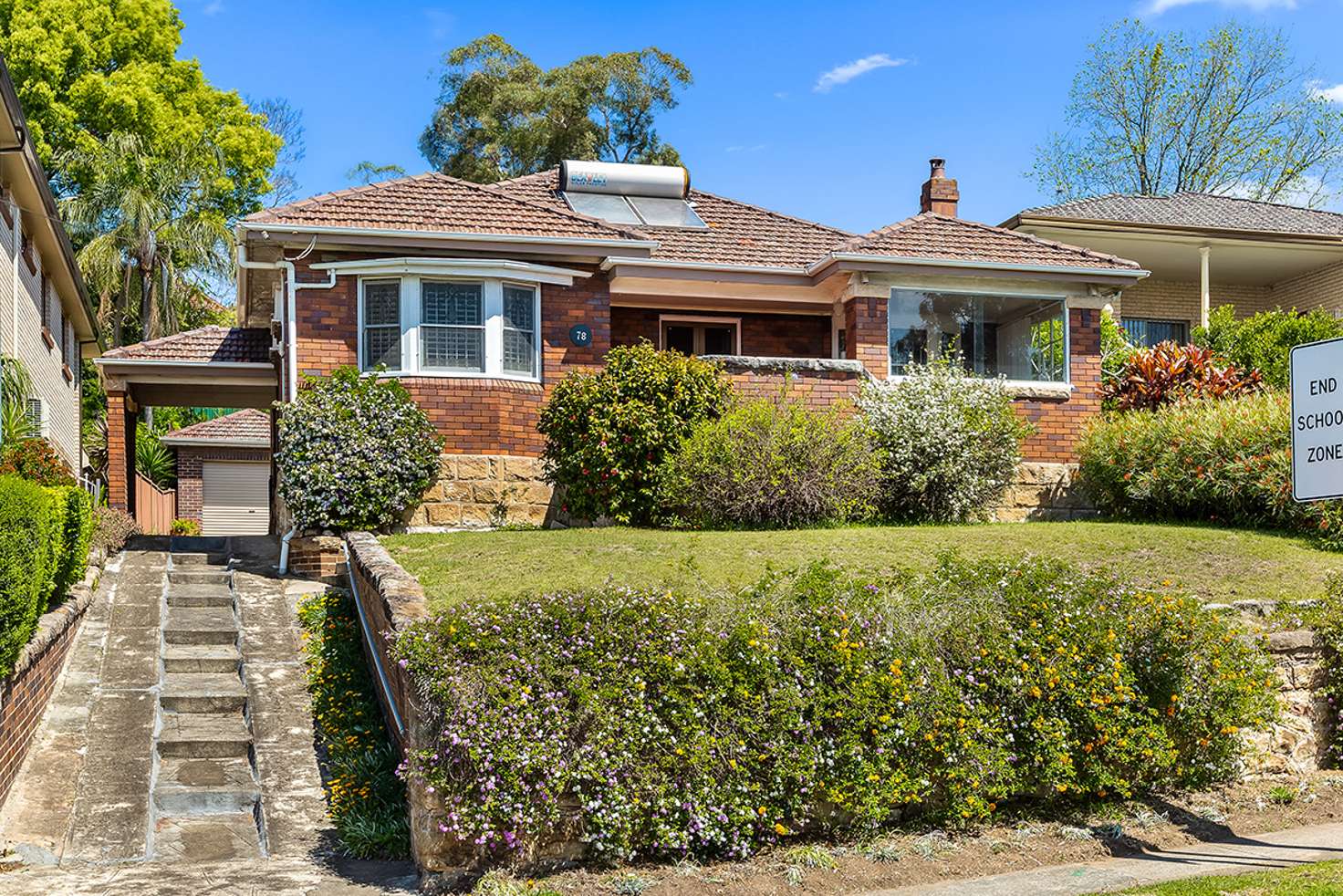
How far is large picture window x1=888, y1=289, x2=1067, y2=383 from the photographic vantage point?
18250 millimetres

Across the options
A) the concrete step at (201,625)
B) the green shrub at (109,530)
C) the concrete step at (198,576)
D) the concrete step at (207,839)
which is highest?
the green shrub at (109,530)

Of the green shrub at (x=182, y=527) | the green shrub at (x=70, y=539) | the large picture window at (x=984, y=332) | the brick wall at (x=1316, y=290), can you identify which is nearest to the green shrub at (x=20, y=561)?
the green shrub at (x=70, y=539)

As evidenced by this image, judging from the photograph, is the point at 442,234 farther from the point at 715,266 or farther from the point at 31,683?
the point at 31,683

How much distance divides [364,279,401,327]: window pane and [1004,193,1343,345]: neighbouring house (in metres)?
12.1

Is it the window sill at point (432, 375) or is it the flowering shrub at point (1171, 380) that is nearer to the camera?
the window sill at point (432, 375)

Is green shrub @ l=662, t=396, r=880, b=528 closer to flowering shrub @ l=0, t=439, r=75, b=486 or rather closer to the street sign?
flowering shrub @ l=0, t=439, r=75, b=486

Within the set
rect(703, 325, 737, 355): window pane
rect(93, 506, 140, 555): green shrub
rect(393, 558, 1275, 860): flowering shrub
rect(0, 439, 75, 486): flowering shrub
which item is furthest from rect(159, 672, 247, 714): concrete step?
rect(703, 325, 737, 355): window pane

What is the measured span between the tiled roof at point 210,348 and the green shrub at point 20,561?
1163 cm

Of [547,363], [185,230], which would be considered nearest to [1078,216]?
[547,363]

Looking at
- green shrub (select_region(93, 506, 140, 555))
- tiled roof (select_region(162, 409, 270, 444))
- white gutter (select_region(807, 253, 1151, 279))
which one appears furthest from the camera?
tiled roof (select_region(162, 409, 270, 444))

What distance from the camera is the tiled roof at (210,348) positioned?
20516 millimetres

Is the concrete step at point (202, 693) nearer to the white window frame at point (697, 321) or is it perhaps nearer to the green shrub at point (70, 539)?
the green shrub at point (70, 539)

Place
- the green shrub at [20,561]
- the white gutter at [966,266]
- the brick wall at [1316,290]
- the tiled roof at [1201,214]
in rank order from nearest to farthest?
the green shrub at [20,561] < the white gutter at [966,266] < the tiled roof at [1201,214] < the brick wall at [1316,290]

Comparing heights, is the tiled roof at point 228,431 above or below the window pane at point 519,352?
below
